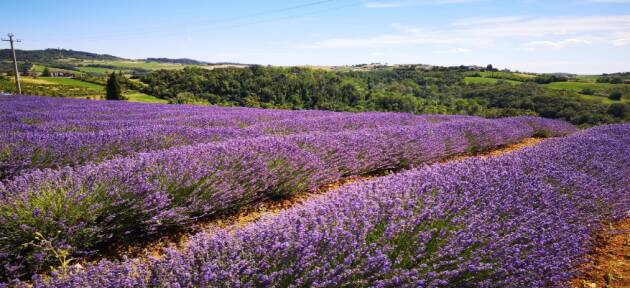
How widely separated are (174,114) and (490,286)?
7833 millimetres

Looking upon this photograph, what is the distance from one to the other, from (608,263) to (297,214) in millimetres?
2241

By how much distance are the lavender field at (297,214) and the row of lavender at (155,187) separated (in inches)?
0.5

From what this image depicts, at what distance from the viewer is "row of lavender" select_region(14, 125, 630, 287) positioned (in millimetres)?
1364

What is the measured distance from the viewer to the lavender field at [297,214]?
1.46 m

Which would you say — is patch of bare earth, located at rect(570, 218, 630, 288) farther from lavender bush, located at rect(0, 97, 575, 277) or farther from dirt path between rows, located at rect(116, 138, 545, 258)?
lavender bush, located at rect(0, 97, 575, 277)

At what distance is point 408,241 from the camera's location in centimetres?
173

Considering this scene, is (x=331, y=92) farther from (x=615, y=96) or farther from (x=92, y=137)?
(x=92, y=137)

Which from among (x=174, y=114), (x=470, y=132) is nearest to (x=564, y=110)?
(x=470, y=132)

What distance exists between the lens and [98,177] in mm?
2414

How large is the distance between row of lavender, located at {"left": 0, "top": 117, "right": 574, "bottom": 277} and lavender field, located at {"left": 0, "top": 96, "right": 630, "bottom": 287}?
1 cm

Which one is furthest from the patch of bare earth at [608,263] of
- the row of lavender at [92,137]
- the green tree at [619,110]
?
the green tree at [619,110]

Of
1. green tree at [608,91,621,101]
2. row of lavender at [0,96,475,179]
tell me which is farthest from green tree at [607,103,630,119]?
row of lavender at [0,96,475,179]

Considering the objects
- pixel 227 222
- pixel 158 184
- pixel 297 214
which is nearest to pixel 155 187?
pixel 158 184

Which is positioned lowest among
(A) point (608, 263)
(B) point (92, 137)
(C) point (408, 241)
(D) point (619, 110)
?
(D) point (619, 110)
